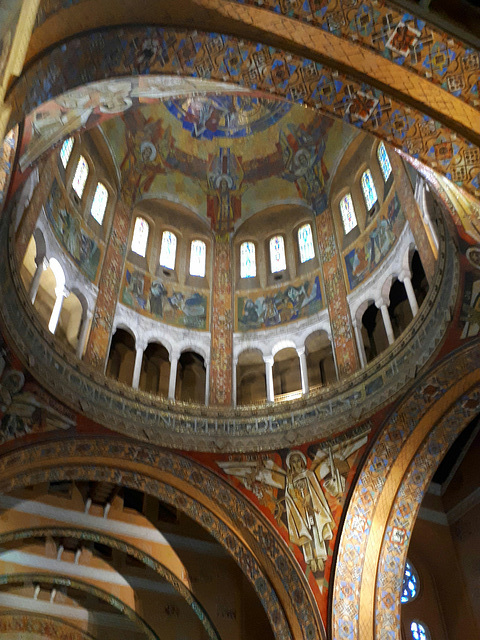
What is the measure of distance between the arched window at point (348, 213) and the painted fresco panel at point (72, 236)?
6.19 meters

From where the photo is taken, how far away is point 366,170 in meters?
15.0

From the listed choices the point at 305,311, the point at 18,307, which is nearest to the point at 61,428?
the point at 18,307

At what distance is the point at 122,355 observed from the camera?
14633mm

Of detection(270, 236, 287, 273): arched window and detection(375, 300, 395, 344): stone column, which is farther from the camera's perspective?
detection(270, 236, 287, 273): arched window

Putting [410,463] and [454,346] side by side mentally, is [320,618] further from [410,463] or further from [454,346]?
[454,346]

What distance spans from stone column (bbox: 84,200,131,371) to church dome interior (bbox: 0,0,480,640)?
0.05m

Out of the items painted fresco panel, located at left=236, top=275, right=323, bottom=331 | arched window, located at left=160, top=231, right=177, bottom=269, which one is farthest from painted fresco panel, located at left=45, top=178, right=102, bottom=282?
painted fresco panel, located at left=236, top=275, right=323, bottom=331

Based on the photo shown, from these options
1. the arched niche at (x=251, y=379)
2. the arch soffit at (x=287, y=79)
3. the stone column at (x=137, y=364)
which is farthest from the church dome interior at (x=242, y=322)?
the stone column at (x=137, y=364)

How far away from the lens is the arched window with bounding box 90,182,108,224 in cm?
1455

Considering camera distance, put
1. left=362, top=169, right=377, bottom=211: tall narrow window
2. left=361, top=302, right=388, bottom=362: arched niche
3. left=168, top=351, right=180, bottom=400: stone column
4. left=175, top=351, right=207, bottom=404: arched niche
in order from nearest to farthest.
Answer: left=168, top=351, right=180, bottom=400: stone column, left=361, top=302, right=388, bottom=362: arched niche, left=362, top=169, right=377, bottom=211: tall narrow window, left=175, top=351, right=207, bottom=404: arched niche

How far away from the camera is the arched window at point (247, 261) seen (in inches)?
632

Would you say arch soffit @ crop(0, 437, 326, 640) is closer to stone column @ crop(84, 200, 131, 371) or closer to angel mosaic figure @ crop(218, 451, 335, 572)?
angel mosaic figure @ crop(218, 451, 335, 572)

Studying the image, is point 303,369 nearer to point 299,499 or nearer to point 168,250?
point 299,499

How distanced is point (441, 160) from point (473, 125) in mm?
597
